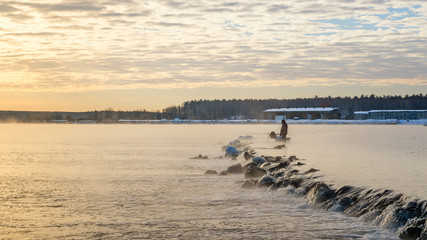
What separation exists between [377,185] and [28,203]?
10.0 metres

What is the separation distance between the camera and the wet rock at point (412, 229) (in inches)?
402

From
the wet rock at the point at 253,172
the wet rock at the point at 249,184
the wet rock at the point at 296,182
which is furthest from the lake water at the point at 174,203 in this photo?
the wet rock at the point at 296,182

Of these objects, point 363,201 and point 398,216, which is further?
point 363,201

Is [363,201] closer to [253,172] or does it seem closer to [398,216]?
[398,216]

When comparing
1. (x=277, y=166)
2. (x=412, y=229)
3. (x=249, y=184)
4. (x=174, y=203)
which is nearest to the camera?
(x=412, y=229)

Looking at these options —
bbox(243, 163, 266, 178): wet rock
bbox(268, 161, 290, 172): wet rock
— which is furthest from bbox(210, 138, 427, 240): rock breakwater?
bbox(268, 161, 290, 172): wet rock

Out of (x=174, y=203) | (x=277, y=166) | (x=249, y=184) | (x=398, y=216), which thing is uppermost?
(x=277, y=166)

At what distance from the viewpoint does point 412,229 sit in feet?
33.9

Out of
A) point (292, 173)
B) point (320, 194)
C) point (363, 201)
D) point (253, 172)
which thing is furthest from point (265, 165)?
point (363, 201)

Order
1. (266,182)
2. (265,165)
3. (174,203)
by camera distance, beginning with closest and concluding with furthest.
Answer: (174,203) → (266,182) → (265,165)

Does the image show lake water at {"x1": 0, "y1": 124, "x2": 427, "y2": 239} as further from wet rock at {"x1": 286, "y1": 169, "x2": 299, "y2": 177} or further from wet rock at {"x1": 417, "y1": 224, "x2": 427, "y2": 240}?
wet rock at {"x1": 286, "y1": 169, "x2": 299, "y2": 177}

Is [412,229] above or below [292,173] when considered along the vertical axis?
below

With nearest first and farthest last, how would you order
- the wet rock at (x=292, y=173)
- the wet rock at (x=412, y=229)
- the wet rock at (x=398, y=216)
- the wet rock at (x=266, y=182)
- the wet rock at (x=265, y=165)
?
1. the wet rock at (x=412, y=229)
2. the wet rock at (x=398, y=216)
3. the wet rock at (x=266, y=182)
4. the wet rock at (x=292, y=173)
5. the wet rock at (x=265, y=165)

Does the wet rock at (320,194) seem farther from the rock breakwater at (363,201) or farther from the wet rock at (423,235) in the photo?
the wet rock at (423,235)
